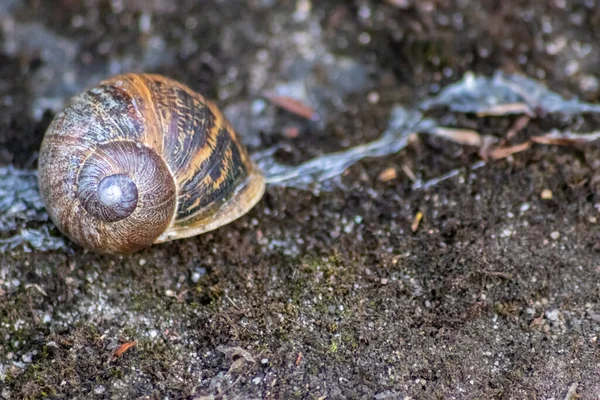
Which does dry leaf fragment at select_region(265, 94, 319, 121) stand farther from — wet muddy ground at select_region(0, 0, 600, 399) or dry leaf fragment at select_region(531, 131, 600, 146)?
dry leaf fragment at select_region(531, 131, 600, 146)

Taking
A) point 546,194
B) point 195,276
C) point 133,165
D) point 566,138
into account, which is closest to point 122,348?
point 195,276

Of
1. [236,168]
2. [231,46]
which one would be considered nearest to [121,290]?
[236,168]

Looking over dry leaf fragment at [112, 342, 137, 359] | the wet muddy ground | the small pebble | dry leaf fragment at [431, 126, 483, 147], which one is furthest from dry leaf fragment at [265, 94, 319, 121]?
dry leaf fragment at [112, 342, 137, 359]

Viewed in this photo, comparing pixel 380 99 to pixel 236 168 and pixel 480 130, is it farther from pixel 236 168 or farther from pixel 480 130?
pixel 236 168

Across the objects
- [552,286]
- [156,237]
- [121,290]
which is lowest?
[552,286]

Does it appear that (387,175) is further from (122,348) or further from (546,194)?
(122,348)
